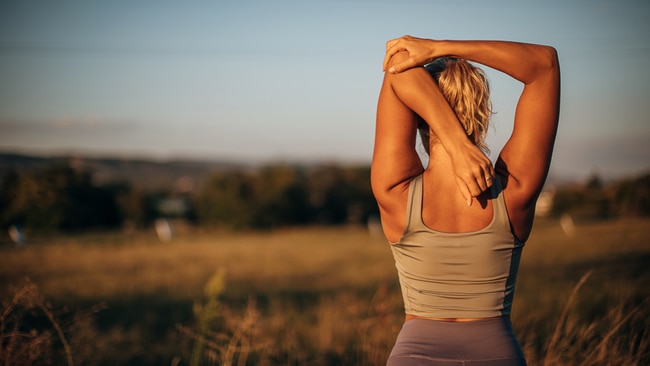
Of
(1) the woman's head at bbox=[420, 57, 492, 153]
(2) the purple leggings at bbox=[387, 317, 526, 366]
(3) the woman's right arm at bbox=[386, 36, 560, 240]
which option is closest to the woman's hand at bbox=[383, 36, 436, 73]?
(3) the woman's right arm at bbox=[386, 36, 560, 240]

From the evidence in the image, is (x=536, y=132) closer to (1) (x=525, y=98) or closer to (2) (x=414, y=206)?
(1) (x=525, y=98)

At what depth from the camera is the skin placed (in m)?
1.74

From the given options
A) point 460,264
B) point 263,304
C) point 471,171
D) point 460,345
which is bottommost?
point 263,304

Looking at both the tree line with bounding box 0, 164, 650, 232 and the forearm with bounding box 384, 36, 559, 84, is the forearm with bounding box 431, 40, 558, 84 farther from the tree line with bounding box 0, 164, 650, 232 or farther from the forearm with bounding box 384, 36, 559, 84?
the tree line with bounding box 0, 164, 650, 232

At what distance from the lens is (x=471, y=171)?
5.41ft

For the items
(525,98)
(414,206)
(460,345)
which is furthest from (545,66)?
(460,345)

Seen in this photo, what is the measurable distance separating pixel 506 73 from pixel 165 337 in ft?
29.6

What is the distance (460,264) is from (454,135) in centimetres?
45

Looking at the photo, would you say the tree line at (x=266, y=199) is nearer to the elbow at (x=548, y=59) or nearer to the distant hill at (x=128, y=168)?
the distant hill at (x=128, y=168)

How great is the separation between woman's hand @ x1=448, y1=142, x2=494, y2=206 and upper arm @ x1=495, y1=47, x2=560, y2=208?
137mm

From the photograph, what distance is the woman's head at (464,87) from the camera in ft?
6.03

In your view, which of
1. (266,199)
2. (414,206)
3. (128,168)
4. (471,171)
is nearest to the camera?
(471,171)

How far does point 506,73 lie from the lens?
1789mm

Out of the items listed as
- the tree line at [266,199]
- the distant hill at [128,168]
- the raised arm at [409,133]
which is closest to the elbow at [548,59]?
the raised arm at [409,133]
